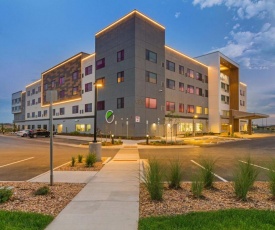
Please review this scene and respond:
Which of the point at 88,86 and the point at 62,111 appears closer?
the point at 88,86

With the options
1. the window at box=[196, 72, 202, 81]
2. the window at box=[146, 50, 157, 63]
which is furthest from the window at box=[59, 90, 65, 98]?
the window at box=[196, 72, 202, 81]

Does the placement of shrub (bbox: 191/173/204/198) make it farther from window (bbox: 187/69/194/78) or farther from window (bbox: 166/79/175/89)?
window (bbox: 187/69/194/78)

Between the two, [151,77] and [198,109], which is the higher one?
[151,77]

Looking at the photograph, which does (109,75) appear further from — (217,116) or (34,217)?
(34,217)

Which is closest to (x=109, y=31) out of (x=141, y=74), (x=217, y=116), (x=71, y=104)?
(x=141, y=74)

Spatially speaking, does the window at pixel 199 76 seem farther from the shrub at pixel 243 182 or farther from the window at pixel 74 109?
the shrub at pixel 243 182

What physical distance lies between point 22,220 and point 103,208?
1.77m

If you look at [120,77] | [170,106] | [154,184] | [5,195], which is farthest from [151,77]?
[5,195]

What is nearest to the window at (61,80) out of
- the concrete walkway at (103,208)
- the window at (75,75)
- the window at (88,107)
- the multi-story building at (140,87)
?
the multi-story building at (140,87)

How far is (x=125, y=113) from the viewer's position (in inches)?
1502

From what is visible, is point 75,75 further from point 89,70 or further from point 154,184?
point 154,184

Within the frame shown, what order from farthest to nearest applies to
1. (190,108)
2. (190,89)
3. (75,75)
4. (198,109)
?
(198,109) → (75,75) → (190,89) → (190,108)

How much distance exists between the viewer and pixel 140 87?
37.8 meters

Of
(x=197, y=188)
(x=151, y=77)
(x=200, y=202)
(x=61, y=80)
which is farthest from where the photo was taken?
(x=61, y=80)
